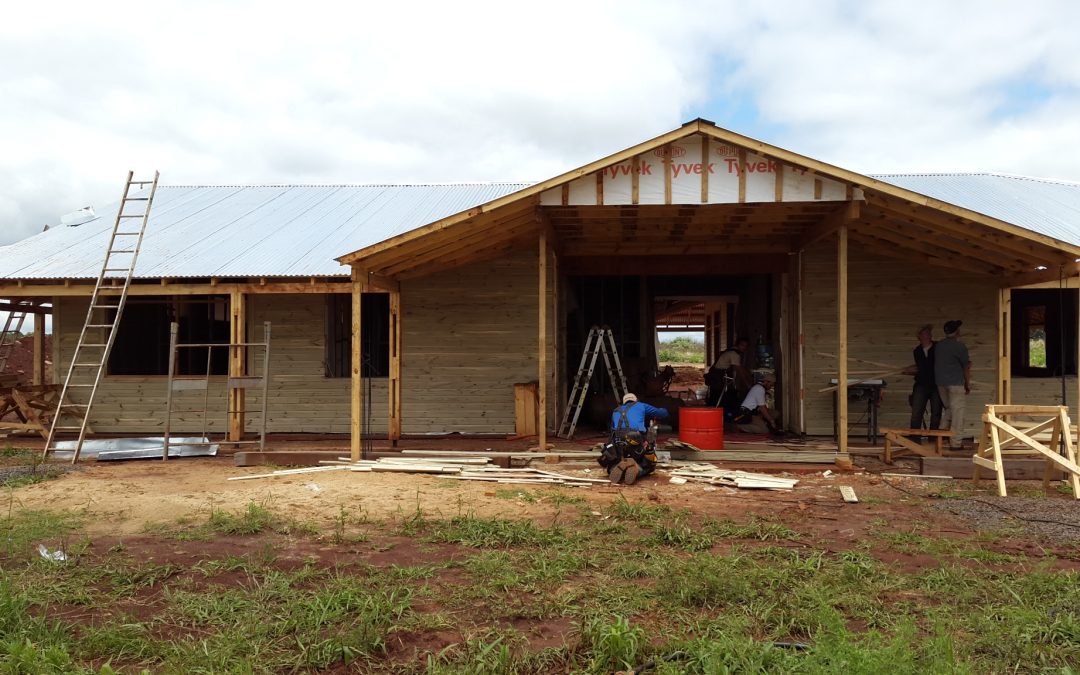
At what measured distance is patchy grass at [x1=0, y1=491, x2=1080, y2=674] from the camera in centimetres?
409

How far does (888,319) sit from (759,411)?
2.53 meters

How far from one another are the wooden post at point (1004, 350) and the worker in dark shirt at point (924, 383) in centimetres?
80

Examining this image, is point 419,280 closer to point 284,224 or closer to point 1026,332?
point 284,224

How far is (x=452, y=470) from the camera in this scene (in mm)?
9734

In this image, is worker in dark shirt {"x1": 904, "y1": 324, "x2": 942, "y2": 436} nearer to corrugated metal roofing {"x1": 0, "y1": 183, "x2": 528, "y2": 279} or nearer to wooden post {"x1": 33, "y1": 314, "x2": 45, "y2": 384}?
corrugated metal roofing {"x1": 0, "y1": 183, "x2": 528, "y2": 279}

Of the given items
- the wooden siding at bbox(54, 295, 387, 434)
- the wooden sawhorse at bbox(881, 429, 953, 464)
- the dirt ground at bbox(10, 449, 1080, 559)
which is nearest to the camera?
the dirt ground at bbox(10, 449, 1080, 559)

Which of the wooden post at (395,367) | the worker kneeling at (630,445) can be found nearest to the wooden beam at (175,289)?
the wooden post at (395,367)

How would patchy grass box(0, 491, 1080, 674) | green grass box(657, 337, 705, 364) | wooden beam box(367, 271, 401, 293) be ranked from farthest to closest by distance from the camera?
green grass box(657, 337, 705, 364) → wooden beam box(367, 271, 401, 293) → patchy grass box(0, 491, 1080, 674)

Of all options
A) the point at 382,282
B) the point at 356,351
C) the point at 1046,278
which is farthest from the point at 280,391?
the point at 1046,278

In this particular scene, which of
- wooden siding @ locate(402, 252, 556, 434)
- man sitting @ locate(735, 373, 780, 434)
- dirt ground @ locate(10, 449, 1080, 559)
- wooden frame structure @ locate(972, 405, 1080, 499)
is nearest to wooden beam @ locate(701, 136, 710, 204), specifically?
dirt ground @ locate(10, 449, 1080, 559)

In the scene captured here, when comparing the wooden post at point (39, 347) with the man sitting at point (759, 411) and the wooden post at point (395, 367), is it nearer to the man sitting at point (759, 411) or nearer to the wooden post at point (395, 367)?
the wooden post at point (395, 367)

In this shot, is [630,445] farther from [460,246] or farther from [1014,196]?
[1014,196]

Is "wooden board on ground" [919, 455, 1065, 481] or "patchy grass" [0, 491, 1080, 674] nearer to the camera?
"patchy grass" [0, 491, 1080, 674]

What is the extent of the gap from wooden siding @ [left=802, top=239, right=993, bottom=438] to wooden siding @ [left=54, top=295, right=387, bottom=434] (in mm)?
7386
